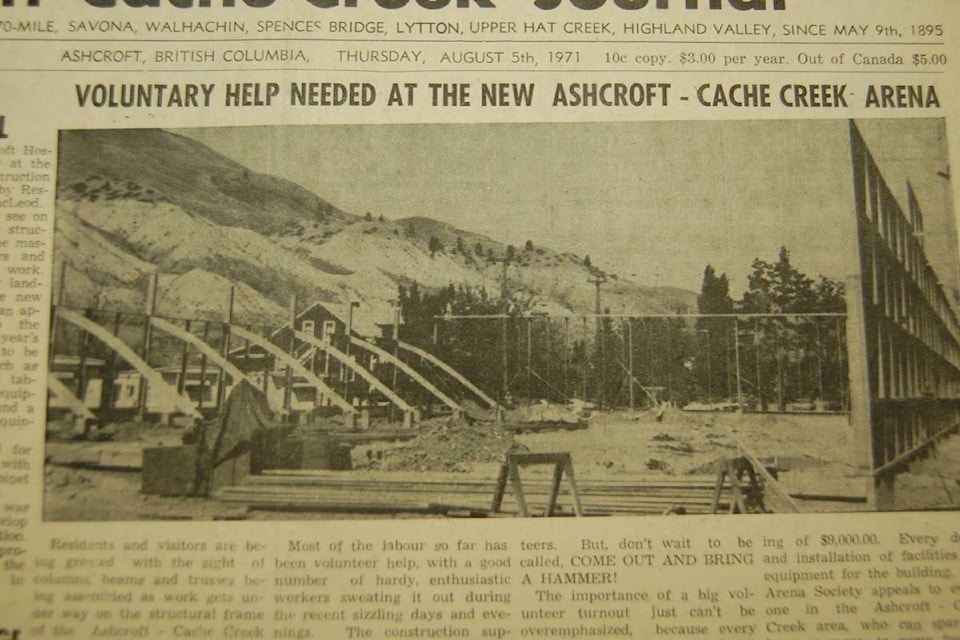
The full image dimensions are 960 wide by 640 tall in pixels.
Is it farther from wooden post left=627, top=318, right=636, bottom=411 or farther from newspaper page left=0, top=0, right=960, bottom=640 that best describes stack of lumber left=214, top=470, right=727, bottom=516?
wooden post left=627, top=318, right=636, bottom=411

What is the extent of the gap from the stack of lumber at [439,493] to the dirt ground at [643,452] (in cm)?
3

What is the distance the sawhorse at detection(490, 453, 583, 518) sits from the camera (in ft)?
5.26

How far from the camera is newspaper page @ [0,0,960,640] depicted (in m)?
1.58

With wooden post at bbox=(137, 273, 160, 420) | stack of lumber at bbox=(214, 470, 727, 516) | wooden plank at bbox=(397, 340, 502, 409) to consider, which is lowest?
stack of lumber at bbox=(214, 470, 727, 516)

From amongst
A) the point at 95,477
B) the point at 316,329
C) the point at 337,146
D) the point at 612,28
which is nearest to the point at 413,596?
the point at 316,329

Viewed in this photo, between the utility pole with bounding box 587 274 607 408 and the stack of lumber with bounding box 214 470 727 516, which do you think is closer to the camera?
the stack of lumber with bounding box 214 470 727 516

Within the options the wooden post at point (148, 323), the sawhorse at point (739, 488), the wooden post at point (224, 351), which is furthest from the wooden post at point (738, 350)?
the wooden post at point (148, 323)

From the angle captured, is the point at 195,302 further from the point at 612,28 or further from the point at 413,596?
the point at 612,28

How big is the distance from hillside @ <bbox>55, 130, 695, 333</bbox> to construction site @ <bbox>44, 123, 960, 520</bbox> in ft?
0.14

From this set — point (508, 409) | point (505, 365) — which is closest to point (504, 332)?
point (505, 365)

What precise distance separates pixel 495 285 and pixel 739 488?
0.77 meters

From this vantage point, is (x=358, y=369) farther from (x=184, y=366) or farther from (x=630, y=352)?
(x=630, y=352)

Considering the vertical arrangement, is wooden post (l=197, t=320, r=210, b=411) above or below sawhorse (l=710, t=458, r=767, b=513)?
above

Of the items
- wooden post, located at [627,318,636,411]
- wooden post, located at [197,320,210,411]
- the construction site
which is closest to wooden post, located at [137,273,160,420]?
the construction site
